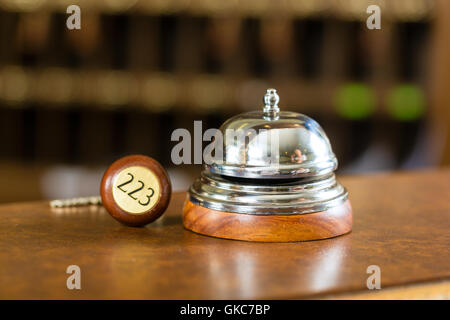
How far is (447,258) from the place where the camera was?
1110 millimetres

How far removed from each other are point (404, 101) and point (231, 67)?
1.08 metres

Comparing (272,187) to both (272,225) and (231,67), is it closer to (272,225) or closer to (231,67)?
(272,225)

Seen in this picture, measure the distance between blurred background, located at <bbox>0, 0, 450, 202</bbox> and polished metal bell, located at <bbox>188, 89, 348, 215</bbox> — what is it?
2.39 meters

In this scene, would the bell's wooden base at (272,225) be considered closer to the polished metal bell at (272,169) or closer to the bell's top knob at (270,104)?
the polished metal bell at (272,169)

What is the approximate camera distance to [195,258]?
3.60 feet

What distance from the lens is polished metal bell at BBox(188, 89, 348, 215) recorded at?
1.20 m

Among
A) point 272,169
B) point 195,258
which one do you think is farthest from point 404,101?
point 195,258

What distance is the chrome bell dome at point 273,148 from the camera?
3.94 ft

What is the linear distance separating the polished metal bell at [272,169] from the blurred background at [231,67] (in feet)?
7.85

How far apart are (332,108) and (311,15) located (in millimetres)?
570

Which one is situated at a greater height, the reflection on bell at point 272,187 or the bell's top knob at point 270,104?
the bell's top knob at point 270,104
